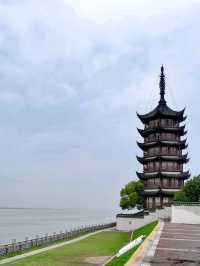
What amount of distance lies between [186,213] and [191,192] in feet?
26.2

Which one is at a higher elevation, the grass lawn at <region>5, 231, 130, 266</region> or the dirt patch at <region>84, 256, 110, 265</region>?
the grass lawn at <region>5, 231, 130, 266</region>

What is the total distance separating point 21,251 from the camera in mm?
35844

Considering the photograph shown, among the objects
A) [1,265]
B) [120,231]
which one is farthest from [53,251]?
[120,231]

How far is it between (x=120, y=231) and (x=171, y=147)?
67.8 feet

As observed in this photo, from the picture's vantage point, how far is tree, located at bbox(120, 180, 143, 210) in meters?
77.9

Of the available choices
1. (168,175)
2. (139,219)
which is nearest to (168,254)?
(139,219)

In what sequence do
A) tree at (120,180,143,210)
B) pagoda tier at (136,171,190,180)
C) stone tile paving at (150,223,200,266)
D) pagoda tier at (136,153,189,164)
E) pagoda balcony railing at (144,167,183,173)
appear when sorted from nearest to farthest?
1. stone tile paving at (150,223,200,266)
2. pagoda tier at (136,171,190,180)
3. pagoda balcony railing at (144,167,183,173)
4. pagoda tier at (136,153,189,164)
5. tree at (120,180,143,210)

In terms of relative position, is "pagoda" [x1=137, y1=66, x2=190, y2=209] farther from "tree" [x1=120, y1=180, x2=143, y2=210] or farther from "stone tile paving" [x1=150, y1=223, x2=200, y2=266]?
"stone tile paving" [x1=150, y1=223, x2=200, y2=266]

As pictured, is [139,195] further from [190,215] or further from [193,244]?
[193,244]

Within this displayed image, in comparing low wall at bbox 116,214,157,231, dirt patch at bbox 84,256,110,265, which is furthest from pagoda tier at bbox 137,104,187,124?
dirt patch at bbox 84,256,110,265

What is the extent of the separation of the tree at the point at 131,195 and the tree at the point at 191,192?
52.4 feet

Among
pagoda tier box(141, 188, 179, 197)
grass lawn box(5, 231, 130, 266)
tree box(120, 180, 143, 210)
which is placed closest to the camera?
grass lawn box(5, 231, 130, 266)

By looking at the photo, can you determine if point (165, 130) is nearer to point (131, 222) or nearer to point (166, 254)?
point (131, 222)

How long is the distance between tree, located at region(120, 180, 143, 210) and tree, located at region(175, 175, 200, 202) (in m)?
16.0
